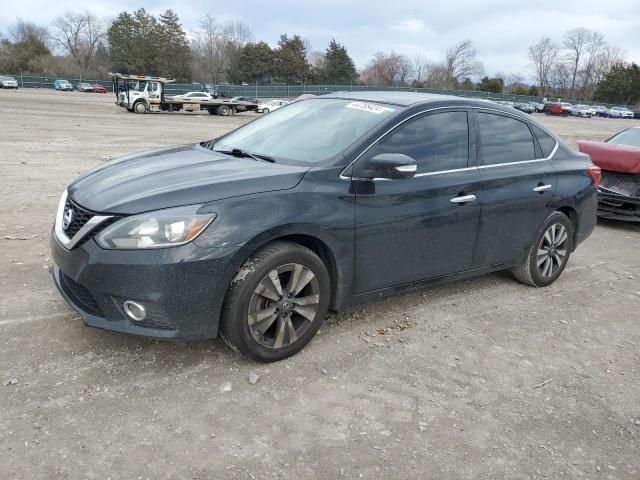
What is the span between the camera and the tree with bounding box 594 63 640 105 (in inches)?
3538

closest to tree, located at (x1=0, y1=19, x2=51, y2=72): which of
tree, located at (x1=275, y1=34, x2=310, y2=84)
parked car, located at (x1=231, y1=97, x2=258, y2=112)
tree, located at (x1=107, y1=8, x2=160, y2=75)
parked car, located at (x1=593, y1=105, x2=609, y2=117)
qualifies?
tree, located at (x1=107, y1=8, x2=160, y2=75)

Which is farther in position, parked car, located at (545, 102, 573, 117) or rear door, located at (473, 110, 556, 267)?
parked car, located at (545, 102, 573, 117)

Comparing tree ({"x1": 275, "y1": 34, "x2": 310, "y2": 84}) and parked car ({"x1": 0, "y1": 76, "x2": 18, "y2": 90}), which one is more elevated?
tree ({"x1": 275, "y1": 34, "x2": 310, "y2": 84})

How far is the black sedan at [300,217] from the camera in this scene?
2982mm

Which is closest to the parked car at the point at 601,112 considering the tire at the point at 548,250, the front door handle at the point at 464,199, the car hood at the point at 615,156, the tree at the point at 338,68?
the tree at the point at 338,68

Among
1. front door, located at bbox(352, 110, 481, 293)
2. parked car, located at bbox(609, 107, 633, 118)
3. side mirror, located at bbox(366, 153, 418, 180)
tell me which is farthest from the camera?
parked car, located at bbox(609, 107, 633, 118)

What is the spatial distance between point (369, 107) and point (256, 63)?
8456cm

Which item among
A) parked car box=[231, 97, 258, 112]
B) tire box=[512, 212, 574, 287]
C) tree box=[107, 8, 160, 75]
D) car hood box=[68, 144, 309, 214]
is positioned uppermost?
tree box=[107, 8, 160, 75]

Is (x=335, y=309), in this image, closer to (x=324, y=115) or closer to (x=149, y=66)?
(x=324, y=115)

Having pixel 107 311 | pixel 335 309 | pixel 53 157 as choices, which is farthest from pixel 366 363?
pixel 53 157

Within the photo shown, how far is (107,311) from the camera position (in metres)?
3.07

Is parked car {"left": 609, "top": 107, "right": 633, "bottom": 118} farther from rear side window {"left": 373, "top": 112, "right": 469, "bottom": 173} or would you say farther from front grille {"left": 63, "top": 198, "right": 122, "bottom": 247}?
front grille {"left": 63, "top": 198, "right": 122, "bottom": 247}

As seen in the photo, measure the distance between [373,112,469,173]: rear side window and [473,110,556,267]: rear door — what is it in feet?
0.67

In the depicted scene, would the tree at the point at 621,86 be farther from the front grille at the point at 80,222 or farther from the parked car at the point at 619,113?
the front grille at the point at 80,222
